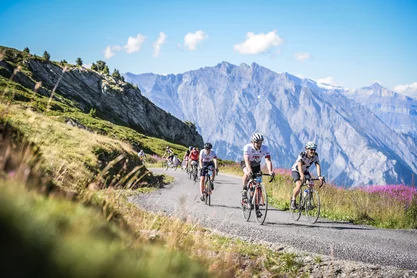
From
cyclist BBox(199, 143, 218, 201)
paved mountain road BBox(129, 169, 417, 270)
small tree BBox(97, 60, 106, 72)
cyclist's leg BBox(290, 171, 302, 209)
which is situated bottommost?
paved mountain road BBox(129, 169, 417, 270)

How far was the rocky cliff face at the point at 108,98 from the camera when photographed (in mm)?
95344

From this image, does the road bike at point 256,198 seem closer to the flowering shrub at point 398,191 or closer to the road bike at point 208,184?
the road bike at point 208,184

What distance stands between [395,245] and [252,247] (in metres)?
4.61

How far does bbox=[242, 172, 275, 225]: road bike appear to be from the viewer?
1114 centimetres

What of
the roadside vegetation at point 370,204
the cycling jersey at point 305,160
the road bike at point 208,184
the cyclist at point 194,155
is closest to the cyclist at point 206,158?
the road bike at point 208,184

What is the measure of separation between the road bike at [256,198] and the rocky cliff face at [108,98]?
84.6 meters

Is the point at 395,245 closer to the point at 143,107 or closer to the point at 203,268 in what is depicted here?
the point at 203,268

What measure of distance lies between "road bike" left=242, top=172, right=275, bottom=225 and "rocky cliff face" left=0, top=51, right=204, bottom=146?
8464 centimetres

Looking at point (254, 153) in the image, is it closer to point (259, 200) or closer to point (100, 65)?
point (259, 200)

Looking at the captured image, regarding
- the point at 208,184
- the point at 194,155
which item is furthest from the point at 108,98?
the point at 208,184

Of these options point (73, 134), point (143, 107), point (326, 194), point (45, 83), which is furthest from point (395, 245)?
point (143, 107)

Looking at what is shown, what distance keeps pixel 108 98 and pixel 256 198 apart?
11885cm

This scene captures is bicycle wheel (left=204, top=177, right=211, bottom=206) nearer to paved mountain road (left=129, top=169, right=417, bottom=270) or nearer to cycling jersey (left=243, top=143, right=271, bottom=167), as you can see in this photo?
paved mountain road (left=129, top=169, right=417, bottom=270)

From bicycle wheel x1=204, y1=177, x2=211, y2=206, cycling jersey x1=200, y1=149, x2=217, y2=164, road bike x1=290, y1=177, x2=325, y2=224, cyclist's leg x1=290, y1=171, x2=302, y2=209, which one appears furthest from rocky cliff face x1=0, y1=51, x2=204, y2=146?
road bike x1=290, y1=177, x2=325, y2=224
